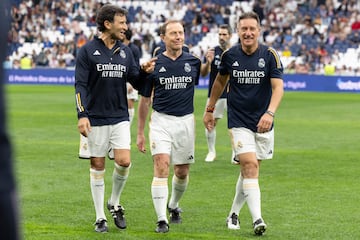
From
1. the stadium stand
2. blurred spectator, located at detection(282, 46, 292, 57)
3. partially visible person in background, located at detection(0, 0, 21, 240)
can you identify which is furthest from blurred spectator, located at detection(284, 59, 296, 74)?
partially visible person in background, located at detection(0, 0, 21, 240)

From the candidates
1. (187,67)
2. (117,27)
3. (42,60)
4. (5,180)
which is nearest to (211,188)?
(187,67)

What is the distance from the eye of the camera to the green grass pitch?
9.03 meters

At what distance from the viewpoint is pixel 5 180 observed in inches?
93.1

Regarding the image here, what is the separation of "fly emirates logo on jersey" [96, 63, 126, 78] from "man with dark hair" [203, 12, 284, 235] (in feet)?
3.51

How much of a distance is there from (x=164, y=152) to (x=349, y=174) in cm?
566

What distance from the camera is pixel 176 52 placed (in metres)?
9.20

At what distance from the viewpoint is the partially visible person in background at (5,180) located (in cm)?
233

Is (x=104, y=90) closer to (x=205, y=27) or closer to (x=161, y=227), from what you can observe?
(x=161, y=227)

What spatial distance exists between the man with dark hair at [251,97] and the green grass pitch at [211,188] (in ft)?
2.20

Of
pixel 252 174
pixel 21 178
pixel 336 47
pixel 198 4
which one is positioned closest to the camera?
pixel 252 174

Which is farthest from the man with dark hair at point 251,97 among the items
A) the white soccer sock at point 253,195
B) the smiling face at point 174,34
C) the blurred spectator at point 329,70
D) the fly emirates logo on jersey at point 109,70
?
the blurred spectator at point 329,70

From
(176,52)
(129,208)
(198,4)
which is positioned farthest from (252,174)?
(198,4)

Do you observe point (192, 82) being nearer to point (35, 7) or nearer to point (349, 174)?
point (349, 174)

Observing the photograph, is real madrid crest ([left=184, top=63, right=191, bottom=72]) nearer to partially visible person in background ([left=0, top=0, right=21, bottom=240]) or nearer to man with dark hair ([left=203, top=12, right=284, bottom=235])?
man with dark hair ([left=203, top=12, right=284, bottom=235])
